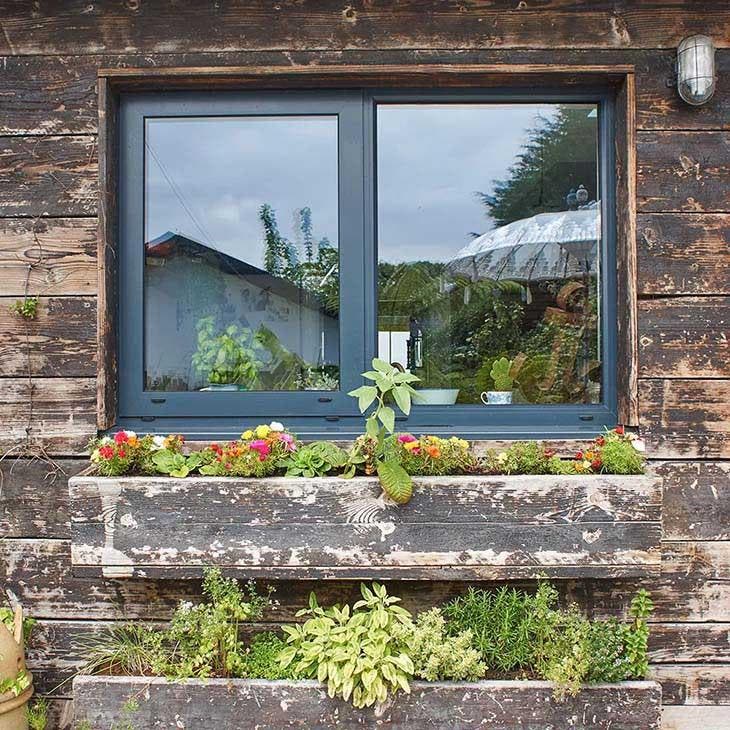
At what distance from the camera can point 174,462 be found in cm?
206

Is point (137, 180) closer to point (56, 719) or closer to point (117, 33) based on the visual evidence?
point (117, 33)

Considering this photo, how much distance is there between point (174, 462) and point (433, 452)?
0.82 meters

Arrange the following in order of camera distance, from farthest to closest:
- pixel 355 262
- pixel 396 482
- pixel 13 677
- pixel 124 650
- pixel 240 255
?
pixel 240 255, pixel 355 262, pixel 124 650, pixel 13 677, pixel 396 482

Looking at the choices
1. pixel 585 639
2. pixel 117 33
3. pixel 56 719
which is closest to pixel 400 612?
Result: pixel 585 639

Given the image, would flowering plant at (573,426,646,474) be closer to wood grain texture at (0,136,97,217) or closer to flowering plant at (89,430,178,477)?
flowering plant at (89,430,178,477)

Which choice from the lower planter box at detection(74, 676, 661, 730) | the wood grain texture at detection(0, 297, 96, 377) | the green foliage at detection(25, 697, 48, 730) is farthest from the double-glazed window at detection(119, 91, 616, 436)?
the green foliage at detection(25, 697, 48, 730)

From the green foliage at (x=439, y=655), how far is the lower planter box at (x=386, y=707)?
3 cm

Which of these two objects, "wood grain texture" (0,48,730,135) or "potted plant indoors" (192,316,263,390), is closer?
"wood grain texture" (0,48,730,135)

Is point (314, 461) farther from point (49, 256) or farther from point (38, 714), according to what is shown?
point (38, 714)

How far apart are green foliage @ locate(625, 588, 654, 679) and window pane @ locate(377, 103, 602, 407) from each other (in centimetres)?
69

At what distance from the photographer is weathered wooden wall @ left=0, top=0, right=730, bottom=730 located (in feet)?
7.23

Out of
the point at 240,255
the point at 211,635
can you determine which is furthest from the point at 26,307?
the point at 211,635

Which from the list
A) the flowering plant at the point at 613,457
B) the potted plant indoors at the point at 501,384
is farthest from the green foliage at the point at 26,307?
the flowering plant at the point at 613,457

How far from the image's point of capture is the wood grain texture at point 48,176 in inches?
88.4
